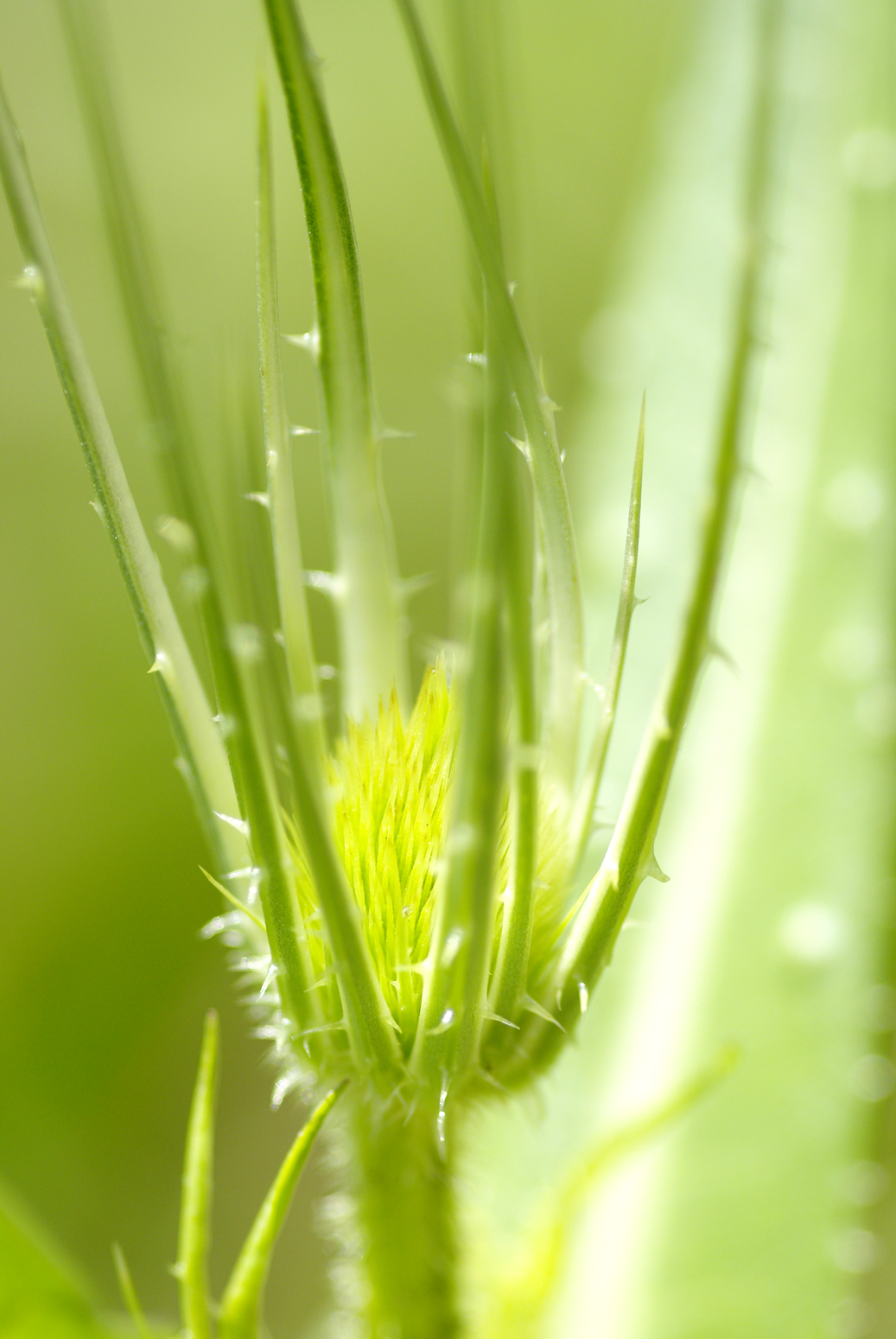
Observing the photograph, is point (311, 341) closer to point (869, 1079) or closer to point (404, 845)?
point (404, 845)

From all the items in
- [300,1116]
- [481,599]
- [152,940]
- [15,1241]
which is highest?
[481,599]

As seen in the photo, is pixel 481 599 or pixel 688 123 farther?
pixel 688 123

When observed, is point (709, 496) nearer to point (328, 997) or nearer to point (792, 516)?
point (328, 997)

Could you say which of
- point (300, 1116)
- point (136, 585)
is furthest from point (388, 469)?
point (136, 585)

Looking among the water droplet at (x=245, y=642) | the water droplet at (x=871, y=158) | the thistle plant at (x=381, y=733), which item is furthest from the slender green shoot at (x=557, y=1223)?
the water droplet at (x=871, y=158)

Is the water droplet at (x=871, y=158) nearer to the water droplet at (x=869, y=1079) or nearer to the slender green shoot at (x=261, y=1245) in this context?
the water droplet at (x=869, y=1079)

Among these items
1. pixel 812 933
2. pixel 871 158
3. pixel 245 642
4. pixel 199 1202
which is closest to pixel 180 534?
pixel 245 642

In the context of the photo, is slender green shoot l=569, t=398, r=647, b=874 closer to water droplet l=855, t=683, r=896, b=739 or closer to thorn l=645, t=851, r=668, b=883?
thorn l=645, t=851, r=668, b=883
